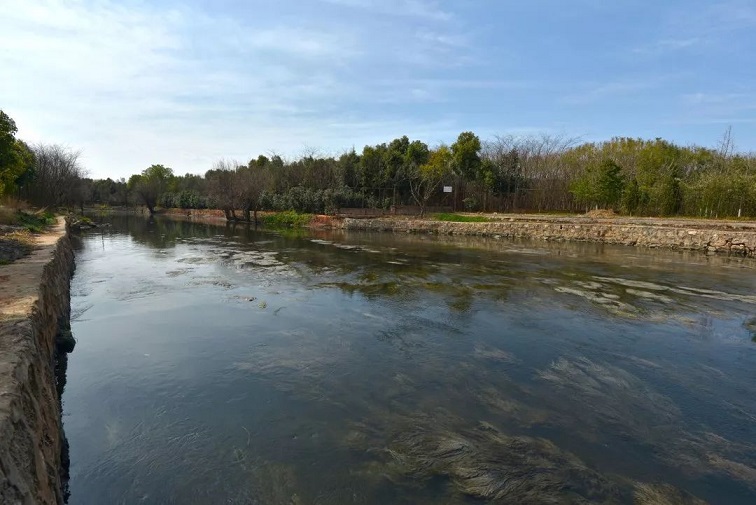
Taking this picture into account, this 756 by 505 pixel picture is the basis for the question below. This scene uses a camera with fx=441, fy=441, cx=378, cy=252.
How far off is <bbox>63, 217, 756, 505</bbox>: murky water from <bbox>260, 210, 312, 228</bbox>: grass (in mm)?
27500

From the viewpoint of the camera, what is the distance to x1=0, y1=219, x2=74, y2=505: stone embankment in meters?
2.84

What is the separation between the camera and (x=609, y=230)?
26.1 meters

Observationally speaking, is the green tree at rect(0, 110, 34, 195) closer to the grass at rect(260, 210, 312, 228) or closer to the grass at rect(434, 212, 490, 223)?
the grass at rect(260, 210, 312, 228)

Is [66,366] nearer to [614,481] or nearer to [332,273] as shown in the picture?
[614,481]

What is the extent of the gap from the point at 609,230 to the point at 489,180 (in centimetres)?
1354

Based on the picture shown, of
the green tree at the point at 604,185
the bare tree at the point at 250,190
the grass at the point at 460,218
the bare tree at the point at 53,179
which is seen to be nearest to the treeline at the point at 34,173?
the bare tree at the point at 53,179

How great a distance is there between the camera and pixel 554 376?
6.55 m

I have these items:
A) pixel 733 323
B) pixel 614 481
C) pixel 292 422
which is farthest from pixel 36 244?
pixel 733 323

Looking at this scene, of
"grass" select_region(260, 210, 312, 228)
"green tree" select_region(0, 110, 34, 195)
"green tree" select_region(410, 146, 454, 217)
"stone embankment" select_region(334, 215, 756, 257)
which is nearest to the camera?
"green tree" select_region(0, 110, 34, 195)

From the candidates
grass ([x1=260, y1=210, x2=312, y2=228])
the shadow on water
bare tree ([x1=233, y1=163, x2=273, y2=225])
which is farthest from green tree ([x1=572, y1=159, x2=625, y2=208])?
the shadow on water

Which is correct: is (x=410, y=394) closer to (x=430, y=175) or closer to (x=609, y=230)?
(x=609, y=230)

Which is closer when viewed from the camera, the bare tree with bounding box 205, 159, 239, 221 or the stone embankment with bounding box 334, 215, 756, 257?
the stone embankment with bounding box 334, 215, 756, 257

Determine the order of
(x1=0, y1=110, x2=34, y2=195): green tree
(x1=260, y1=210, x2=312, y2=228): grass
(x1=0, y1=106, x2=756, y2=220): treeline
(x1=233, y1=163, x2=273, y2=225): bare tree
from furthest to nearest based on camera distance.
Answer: (x1=233, y1=163, x2=273, y2=225): bare tree
(x1=260, y1=210, x2=312, y2=228): grass
(x1=0, y1=106, x2=756, y2=220): treeline
(x1=0, y1=110, x2=34, y2=195): green tree

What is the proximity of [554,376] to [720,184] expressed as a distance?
2845 cm
